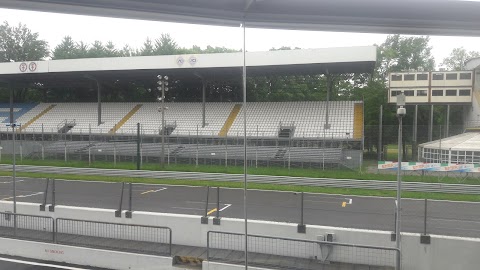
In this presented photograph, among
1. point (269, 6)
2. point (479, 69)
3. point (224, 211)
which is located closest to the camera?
point (269, 6)

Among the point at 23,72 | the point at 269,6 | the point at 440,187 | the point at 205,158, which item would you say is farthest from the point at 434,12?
the point at 23,72

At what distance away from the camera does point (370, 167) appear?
2325 centimetres

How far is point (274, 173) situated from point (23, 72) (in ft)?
71.5

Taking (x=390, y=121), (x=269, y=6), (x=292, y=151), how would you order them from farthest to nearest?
(x=390, y=121)
(x=292, y=151)
(x=269, y=6)

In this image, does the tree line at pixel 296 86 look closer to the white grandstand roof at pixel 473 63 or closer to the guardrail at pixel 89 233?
the white grandstand roof at pixel 473 63

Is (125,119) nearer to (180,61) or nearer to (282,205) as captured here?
(180,61)

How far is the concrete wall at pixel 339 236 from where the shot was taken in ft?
21.8

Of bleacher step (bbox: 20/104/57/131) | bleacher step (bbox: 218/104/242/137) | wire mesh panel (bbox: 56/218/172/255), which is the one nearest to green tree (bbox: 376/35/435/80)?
bleacher step (bbox: 218/104/242/137)

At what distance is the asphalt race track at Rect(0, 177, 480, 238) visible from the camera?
11.3 meters

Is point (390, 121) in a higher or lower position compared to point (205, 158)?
higher

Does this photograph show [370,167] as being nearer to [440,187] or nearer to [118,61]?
[440,187]

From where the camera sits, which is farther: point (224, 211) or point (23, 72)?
point (23, 72)

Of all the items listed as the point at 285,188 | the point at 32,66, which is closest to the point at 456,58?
Result: the point at 285,188

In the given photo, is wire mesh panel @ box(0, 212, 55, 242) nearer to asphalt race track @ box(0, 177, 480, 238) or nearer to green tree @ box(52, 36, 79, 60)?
asphalt race track @ box(0, 177, 480, 238)
